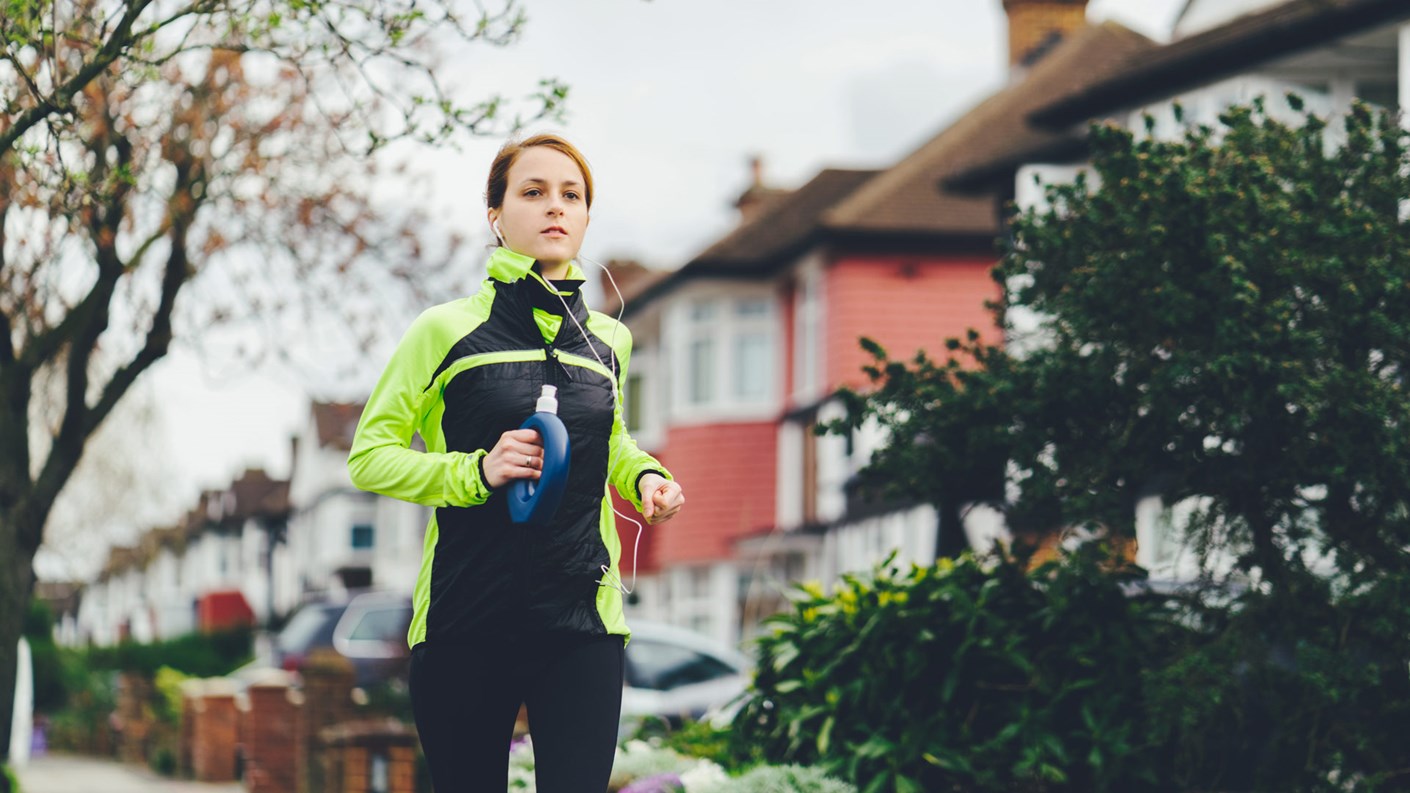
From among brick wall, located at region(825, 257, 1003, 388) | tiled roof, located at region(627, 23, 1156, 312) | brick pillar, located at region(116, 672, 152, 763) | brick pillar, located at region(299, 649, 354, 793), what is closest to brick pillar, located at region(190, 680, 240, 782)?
brick pillar, located at region(116, 672, 152, 763)

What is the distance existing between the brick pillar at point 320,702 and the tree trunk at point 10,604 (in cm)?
354

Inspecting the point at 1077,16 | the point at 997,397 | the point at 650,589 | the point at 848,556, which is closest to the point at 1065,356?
the point at 997,397

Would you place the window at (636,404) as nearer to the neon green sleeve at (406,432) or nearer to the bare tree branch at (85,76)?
the bare tree branch at (85,76)

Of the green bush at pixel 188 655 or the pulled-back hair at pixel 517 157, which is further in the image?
the green bush at pixel 188 655

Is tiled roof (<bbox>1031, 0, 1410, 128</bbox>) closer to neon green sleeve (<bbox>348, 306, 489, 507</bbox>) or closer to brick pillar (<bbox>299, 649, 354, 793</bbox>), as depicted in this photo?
brick pillar (<bbox>299, 649, 354, 793</bbox>)

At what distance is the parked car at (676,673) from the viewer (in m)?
16.9

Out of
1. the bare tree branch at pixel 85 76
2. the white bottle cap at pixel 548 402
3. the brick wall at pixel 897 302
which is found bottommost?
the white bottle cap at pixel 548 402

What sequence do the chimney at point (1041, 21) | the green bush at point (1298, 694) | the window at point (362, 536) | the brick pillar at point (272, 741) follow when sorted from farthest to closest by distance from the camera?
the window at point (362, 536) < the chimney at point (1041, 21) < the brick pillar at point (272, 741) < the green bush at point (1298, 694)

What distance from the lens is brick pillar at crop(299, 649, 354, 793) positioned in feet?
46.9

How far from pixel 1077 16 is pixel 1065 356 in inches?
987

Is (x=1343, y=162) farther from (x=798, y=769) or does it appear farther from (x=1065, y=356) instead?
(x=798, y=769)

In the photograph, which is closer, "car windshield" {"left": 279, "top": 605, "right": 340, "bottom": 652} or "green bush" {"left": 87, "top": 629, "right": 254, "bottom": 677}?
"car windshield" {"left": 279, "top": 605, "right": 340, "bottom": 652}

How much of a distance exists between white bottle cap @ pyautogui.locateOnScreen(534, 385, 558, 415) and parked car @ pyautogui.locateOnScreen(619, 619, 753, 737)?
12.9 metres

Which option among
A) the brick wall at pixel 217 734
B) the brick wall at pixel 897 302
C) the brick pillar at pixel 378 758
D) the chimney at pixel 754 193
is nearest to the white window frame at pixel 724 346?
the brick wall at pixel 897 302
